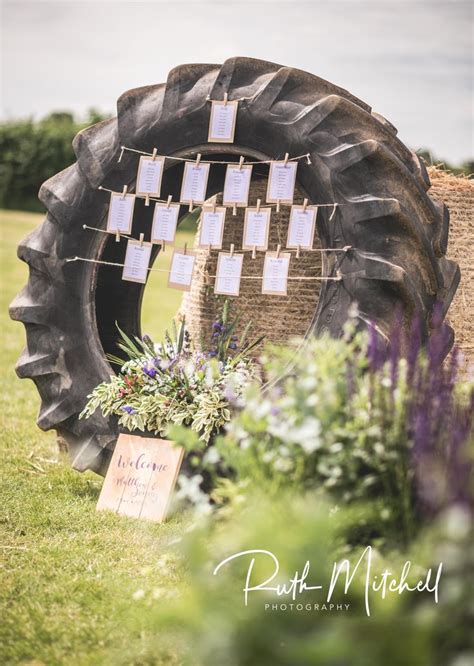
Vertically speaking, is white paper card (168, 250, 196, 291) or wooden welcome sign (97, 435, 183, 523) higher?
white paper card (168, 250, 196, 291)

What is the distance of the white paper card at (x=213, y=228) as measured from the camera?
15.0ft

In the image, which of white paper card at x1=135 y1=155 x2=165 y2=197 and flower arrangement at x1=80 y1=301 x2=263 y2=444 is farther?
white paper card at x1=135 y1=155 x2=165 y2=197

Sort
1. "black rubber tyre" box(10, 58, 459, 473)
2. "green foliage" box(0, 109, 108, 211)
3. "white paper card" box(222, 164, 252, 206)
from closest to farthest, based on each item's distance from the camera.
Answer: "black rubber tyre" box(10, 58, 459, 473) < "white paper card" box(222, 164, 252, 206) < "green foliage" box(0, 109, 108, 211)

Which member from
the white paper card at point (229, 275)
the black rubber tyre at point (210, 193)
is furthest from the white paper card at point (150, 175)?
the white paper card at point (229, 275)

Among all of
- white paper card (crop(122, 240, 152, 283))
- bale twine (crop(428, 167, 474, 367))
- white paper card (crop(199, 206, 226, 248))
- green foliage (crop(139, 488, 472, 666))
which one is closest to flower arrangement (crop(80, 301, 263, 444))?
white paper card (crop(122, 240, 152, 283))

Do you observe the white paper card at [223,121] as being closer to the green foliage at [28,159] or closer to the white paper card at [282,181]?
the white paper card at [282,181]

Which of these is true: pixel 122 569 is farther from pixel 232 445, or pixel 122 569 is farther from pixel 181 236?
pixel 181 236

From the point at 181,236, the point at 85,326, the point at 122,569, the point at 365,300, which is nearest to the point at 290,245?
the point at 365,300

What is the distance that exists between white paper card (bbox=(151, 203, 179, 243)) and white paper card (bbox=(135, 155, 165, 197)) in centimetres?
10

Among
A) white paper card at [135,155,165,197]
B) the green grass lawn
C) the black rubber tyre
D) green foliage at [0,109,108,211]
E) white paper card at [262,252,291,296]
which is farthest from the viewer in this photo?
green foliage at [0,109,108,211]

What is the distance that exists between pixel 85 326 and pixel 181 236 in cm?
1738

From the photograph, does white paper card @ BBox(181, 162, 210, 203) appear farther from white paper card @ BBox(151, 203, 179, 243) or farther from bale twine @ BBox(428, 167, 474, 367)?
bale twine @ BBox(428, 167, 474, 367)

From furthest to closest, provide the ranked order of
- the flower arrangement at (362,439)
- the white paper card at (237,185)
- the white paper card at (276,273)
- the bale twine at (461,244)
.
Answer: the bale twine at (461,244) < the white paper card at (237,185) < the white paper card at (276,273) < the flower arrangement at (362,439)

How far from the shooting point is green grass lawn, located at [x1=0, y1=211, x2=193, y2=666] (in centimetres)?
289
